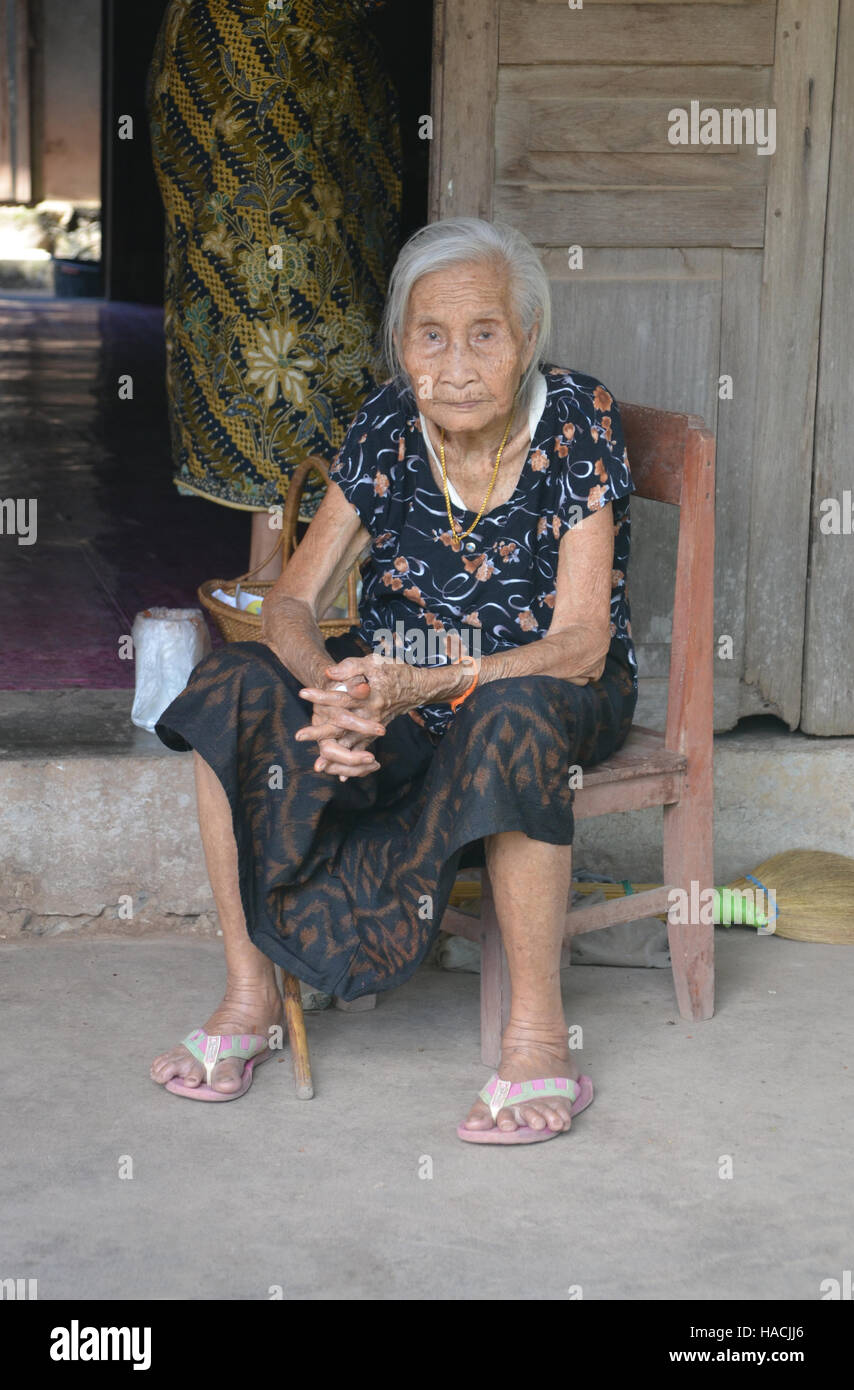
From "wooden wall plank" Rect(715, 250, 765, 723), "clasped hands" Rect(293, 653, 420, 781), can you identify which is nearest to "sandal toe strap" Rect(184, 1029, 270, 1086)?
"clasped hands" Rect(293, 653, 420, 781)

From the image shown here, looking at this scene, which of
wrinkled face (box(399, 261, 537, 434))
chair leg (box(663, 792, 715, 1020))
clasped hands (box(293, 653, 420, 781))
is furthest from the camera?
chair leg (box(663, 792, 715, 1020))

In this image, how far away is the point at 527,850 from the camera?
8.45 ft


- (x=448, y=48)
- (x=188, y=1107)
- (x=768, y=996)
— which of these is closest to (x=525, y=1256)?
(x=188, y=1107)

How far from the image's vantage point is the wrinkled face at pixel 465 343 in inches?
106

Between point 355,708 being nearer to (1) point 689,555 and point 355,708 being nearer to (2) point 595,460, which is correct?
(2) point 595,460

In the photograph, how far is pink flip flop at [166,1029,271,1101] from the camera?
2.70 metres

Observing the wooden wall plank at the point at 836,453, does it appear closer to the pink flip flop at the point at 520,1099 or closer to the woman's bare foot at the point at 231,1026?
the pink flip flop at the point at 520,1099

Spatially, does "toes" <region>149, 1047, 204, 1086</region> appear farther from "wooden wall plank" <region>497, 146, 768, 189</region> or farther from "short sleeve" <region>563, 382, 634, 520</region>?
"wooden wall plank" <region>497, 146, 768, 189</region>

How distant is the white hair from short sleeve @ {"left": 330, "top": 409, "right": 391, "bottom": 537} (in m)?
0.19

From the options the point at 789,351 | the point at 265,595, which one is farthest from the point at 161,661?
the point at 789,351

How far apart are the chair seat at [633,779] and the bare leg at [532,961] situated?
19 centimetres

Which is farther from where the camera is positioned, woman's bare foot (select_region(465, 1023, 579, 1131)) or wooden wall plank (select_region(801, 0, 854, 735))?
wooden wall plank (select_region(801, 0, 854, 735))

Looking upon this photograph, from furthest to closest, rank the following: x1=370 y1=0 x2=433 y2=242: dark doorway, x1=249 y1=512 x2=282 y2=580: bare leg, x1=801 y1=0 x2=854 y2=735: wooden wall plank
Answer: x1=370 y1=0 x2=433 y2=242: dark doorway → x1=249 y1=512 x2=282 y2=580: bare leg → x1=801 y1=0 x2=854 y2=735: wooden wall plank
